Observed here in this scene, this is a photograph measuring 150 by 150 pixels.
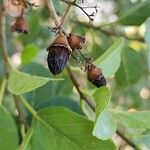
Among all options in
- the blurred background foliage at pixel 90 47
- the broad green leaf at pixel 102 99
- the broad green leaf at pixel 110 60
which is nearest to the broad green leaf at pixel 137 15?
the blurred background foliage at pixel 90 47

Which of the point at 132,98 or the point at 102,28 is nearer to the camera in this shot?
the point at 102,28

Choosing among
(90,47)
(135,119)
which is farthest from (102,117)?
(90,47)

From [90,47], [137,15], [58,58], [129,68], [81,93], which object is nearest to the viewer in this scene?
[58,58]

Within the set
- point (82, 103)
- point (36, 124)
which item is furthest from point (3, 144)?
point (82, 103)

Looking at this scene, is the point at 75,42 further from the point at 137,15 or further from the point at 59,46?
the point at 137,15

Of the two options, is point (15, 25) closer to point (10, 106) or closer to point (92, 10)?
point (92, 10)

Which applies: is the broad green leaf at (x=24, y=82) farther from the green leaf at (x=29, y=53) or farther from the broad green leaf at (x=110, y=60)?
the green leaf at (x=29, y=53)
